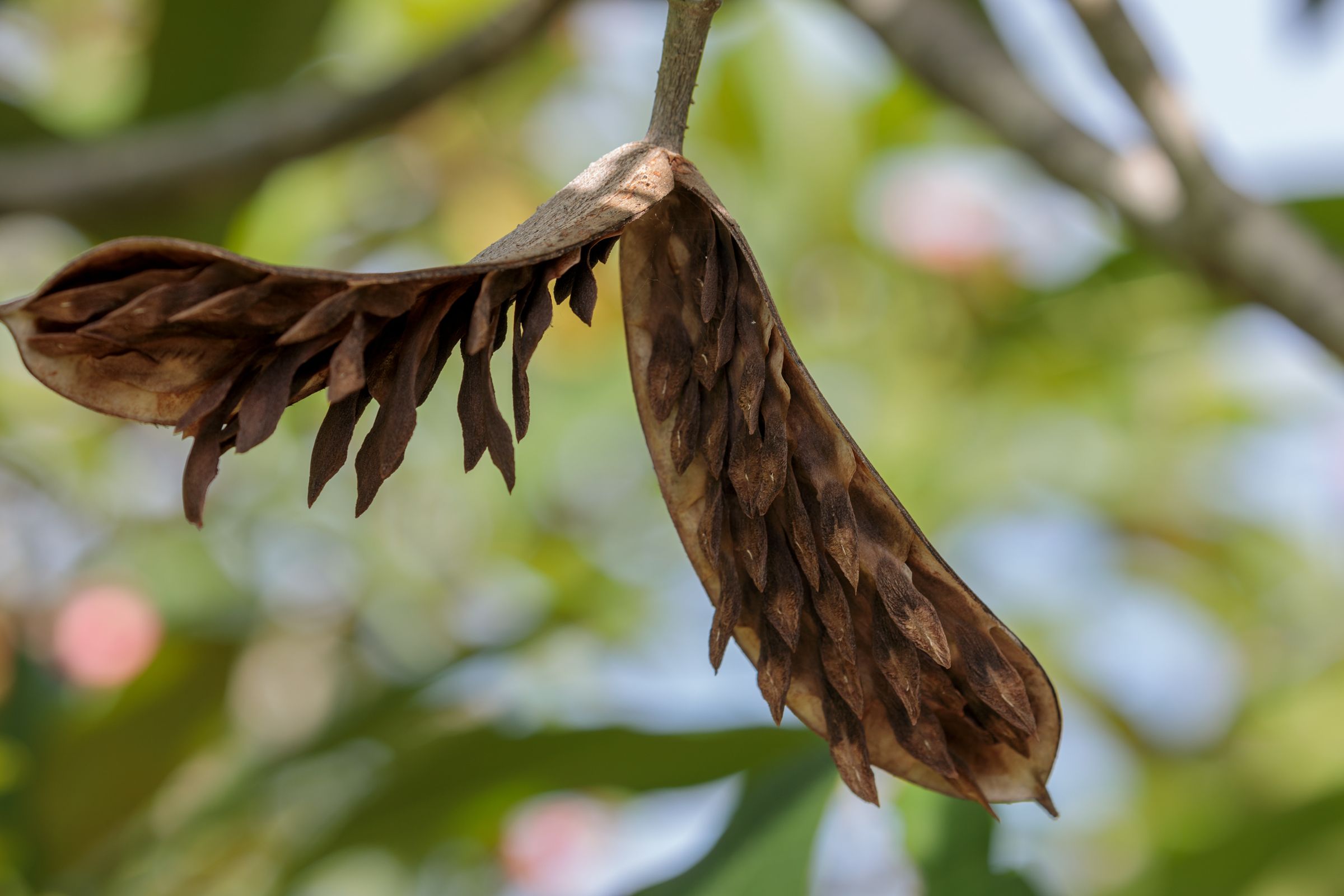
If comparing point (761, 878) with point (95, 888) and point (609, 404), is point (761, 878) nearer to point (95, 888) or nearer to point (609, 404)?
point (95, 888)

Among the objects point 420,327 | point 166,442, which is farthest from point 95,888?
point 420,327

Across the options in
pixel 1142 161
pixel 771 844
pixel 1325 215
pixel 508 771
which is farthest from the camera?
pixel 1325 215

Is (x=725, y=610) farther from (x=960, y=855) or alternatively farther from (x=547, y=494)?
(x=547, y=494)

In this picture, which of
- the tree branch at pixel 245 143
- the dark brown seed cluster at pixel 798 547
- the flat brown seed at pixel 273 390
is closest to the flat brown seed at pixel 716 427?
the dark brown seed cluster at pixel 798 547

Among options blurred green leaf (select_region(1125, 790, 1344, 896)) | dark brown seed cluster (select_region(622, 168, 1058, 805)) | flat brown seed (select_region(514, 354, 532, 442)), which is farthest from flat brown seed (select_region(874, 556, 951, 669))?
blurred green leaf (select_region(1125, 790, 1344, 896))

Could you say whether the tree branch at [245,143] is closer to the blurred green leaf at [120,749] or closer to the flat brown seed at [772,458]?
the blurred green leaf at [120,749]

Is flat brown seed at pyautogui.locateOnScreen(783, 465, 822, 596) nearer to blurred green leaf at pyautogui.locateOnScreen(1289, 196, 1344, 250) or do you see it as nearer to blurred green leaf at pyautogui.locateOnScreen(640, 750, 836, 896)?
blurred green leaf at pyautogui.locateOnScreen(640, 750, 836, 896)

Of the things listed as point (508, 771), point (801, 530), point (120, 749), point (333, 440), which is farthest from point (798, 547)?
point (120, 749)
